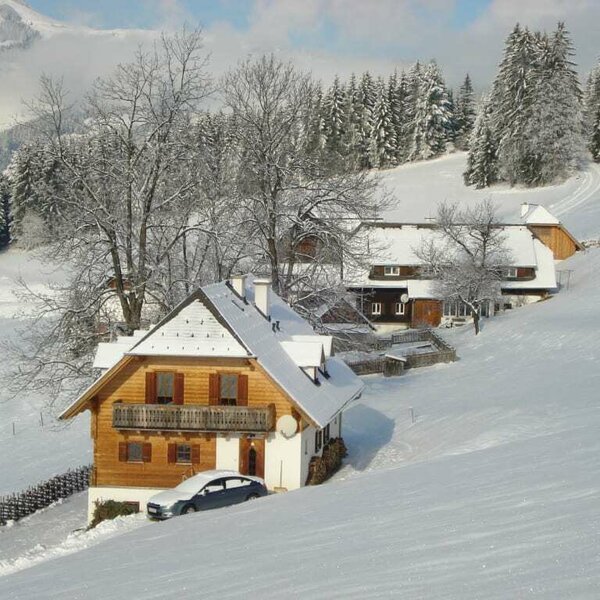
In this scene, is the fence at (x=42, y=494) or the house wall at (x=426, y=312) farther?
the house wall at (x=426, y=312)

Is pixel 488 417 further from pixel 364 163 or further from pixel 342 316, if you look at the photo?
pixel 364 163

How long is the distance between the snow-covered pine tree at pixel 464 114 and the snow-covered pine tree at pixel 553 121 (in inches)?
852

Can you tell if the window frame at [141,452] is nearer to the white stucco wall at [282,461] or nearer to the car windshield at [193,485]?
the car windshield at [193,485]

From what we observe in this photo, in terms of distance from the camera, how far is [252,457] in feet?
83.7

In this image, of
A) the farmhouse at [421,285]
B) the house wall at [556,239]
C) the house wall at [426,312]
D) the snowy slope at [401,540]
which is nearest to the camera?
the snowy slope at [401,540]

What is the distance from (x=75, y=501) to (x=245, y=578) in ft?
60.8

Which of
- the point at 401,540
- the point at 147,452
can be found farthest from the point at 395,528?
the point at 147,452

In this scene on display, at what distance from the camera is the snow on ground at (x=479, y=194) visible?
252 feet

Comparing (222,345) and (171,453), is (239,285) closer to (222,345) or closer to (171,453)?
(222,345)

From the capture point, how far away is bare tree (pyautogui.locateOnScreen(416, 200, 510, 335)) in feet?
167

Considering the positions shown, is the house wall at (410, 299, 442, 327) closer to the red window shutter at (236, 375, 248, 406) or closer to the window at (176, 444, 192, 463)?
the red window shutter at (236, 375, 248, 406)

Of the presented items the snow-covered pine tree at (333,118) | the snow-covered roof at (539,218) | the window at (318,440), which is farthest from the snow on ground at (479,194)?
the window at (318,440)

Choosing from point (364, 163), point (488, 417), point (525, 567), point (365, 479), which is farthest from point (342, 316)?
point (364, 163)

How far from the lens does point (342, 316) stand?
44688 mm
